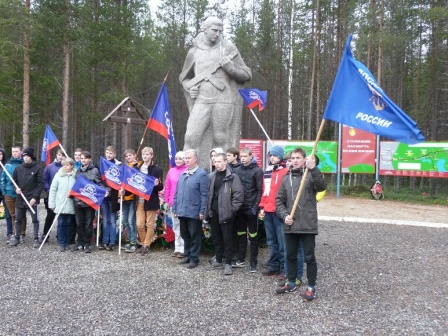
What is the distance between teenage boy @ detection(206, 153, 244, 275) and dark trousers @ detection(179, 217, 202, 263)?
0.70 ft

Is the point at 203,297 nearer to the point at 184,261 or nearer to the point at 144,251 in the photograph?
the point at 184,261

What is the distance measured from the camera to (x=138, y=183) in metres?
5.98

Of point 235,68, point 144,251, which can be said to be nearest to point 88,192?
point 144,251

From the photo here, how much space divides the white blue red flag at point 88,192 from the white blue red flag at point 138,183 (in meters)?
0.52

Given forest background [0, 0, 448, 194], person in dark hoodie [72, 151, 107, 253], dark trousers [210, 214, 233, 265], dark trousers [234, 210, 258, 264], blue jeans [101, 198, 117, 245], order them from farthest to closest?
forest background [0, 0, 448, 194], blue jeans [101, 198, 117, 245], person in dark hoodie [72, 151, 107, 253], dark trousers [234, 210, 258, 264], dark trousers [210, 214, 233, 265]

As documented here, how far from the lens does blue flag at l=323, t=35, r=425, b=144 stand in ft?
12.7

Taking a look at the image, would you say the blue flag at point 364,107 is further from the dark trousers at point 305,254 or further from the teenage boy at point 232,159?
the teenage boy at point 232,159

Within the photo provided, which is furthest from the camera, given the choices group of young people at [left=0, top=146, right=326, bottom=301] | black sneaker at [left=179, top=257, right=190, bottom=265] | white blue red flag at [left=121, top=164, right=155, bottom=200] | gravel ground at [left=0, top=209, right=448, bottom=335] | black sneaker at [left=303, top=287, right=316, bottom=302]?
white blue red flag at [left=121, top=164, right=155, bottom=200]

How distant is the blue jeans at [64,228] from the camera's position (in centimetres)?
654

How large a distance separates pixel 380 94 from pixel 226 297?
2.72 metres

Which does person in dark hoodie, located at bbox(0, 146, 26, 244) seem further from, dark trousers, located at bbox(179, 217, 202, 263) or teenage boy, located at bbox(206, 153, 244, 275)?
teenage boy, located at bbox(206, 153, 244, 275)

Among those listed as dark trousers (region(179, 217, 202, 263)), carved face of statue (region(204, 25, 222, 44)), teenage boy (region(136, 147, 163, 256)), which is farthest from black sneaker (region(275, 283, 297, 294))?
carved face of statue (region(204, 25, 222, 44))

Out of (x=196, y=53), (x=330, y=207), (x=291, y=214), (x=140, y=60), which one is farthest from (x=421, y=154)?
(x=140, y=60)

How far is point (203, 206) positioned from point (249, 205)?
25.5 inches
